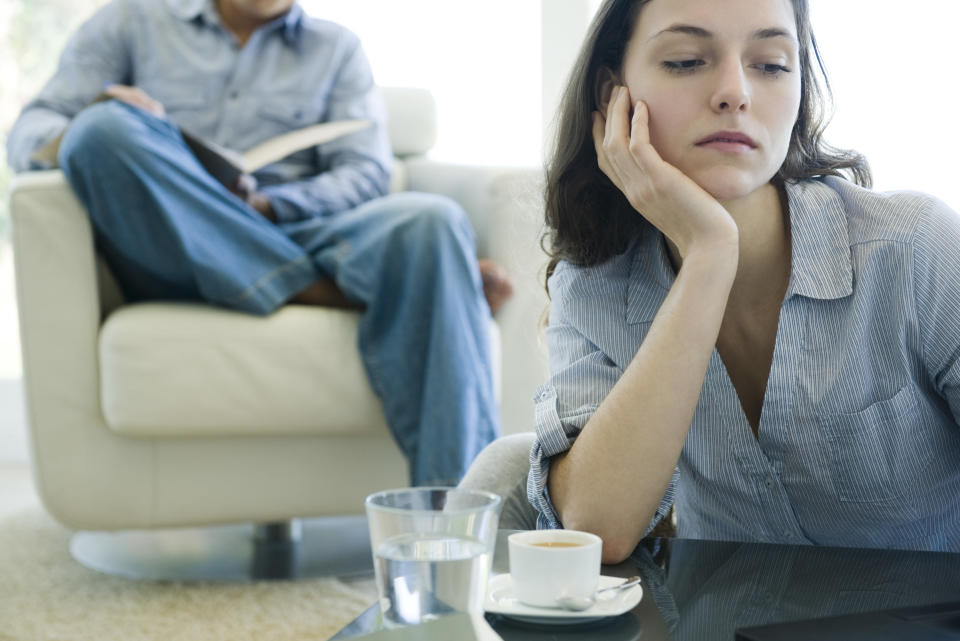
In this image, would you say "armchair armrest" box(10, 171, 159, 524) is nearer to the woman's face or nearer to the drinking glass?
the woman's face

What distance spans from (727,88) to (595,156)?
274 mm

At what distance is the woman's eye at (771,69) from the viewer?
3.19ft

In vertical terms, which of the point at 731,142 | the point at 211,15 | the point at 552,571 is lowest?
the point at 552,571

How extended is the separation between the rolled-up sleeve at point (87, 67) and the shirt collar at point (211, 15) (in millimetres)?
110

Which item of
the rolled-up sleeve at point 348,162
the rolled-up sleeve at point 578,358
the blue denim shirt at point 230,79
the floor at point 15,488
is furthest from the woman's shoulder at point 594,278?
the floor at point 15,488

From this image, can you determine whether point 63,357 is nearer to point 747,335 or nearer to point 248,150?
point 248,150

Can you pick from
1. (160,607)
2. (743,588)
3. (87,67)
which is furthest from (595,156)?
(87,67)

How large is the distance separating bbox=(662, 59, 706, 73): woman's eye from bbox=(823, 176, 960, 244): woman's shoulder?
0.21 metres

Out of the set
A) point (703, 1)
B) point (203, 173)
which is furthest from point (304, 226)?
point (703, 1)

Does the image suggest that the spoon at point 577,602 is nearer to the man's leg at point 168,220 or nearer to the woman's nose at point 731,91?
the woman's nose at point 731,91

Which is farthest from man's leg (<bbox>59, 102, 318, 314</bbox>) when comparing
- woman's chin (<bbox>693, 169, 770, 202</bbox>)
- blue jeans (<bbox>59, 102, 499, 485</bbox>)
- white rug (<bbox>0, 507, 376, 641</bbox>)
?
woman's chin (<bbox>693, 169, 770, 202</bbox>)

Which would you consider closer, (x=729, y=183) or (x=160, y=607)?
(x=729, y=183)

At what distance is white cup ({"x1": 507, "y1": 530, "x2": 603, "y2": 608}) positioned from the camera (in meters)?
0.57

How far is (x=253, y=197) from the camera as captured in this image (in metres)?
1.77
